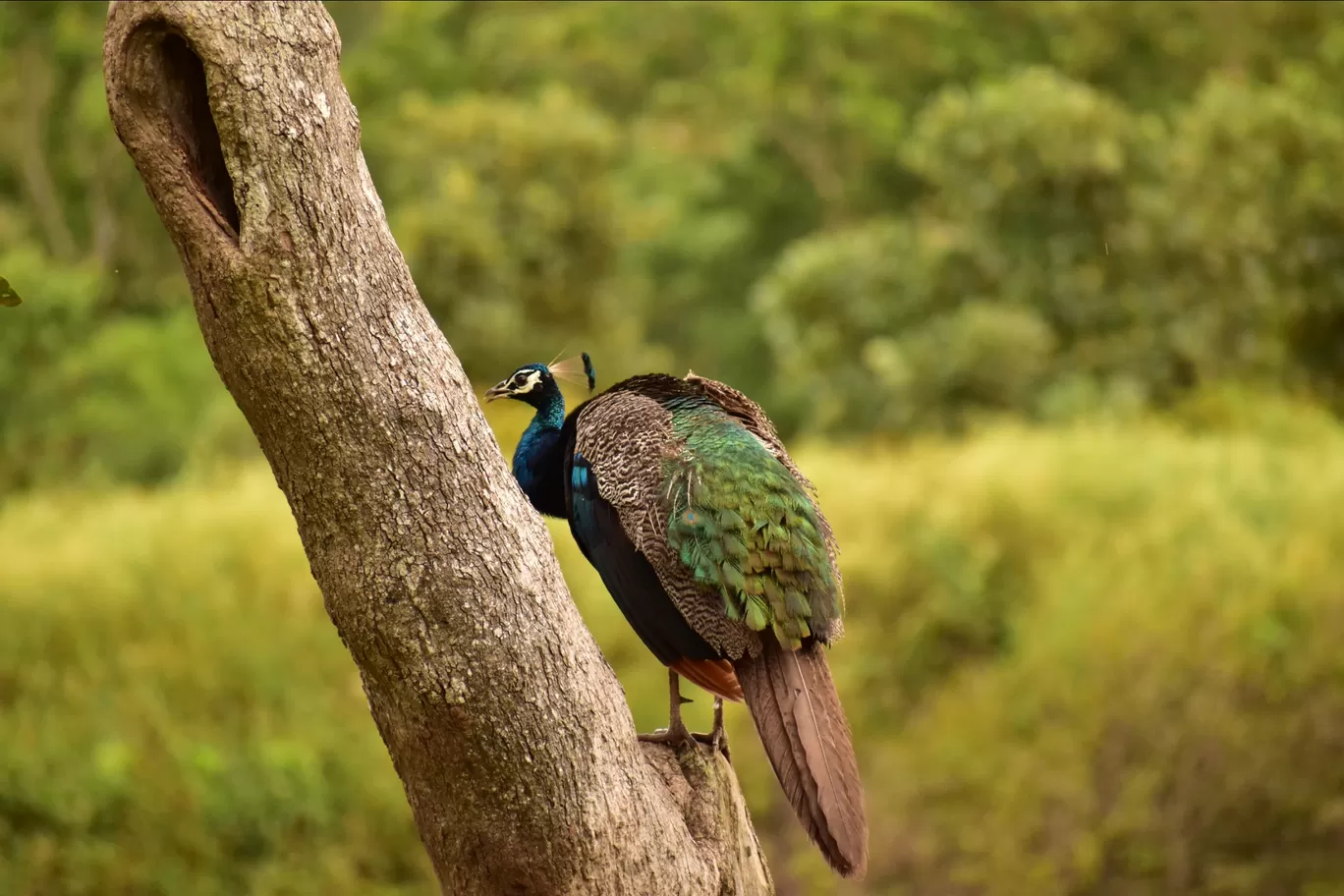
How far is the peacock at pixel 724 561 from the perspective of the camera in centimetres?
272

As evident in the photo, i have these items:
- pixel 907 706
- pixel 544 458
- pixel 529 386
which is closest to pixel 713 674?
pixel 544 458

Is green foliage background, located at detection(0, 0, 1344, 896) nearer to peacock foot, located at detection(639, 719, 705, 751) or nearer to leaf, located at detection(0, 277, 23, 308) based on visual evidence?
peacock foot, located at detection(639, 719, 705, 751)

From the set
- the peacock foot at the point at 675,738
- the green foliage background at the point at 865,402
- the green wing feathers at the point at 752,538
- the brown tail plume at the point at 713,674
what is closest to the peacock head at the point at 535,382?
the green wing feathers at the point at 752,538

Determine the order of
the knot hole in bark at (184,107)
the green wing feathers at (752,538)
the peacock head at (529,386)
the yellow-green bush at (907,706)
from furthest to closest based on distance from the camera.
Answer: the yellow-green bush at (907,706) → the peacock head at (529,386) → the green wing feathers at (752,538) → the knot hole in bark at (184,107)

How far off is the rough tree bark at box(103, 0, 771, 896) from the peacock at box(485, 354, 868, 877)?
28cm

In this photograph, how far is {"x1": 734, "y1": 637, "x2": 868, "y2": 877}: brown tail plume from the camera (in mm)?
2650

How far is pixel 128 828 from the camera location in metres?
6.38

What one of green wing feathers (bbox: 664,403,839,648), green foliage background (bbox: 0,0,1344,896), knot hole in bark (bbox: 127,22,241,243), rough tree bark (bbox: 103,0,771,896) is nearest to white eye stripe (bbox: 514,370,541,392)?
green wing feathers (bbox: 664,403,839,648)

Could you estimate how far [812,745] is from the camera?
2.71 m

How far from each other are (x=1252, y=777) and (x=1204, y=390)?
254 inches

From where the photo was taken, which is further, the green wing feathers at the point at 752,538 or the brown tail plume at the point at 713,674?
the brown tail plume at the point at 713,674

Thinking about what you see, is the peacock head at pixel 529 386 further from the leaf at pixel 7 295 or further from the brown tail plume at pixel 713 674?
the leaf at pixel 7 295

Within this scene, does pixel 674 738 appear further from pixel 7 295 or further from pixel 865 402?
pixel 865 402

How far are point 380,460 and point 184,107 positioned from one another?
0.67m
